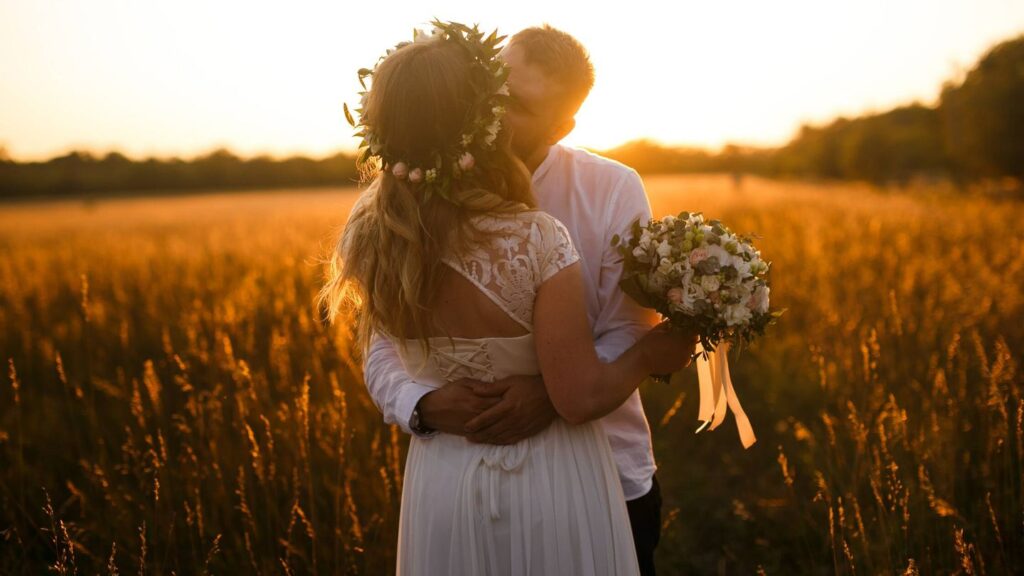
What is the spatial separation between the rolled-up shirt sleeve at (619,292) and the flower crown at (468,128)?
0.67 meters

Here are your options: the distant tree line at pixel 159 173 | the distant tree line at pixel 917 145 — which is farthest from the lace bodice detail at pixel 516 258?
the distant tree line at pixel 159 173

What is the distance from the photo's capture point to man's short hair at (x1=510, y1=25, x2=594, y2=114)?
7.85ft

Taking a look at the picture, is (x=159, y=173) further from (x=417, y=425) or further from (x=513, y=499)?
(x=513, y=499)

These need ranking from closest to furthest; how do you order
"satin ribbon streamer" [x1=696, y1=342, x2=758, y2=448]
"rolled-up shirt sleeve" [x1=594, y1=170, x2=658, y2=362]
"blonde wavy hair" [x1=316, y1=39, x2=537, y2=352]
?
"blonde wavy hair" [x1=316, y1=39, x2=537, y2=352]
"rolled-up shirt sleeve" [x1=594, y1=170, x2=658, y2=362]
"satin ribbon streamer" [x1=696, y1=342, x2=758, y2=448]

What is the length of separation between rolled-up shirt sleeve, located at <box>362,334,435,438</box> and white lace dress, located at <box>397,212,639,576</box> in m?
0.09

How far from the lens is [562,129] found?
253cm

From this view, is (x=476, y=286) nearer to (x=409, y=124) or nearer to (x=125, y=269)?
(x=409, y=124)

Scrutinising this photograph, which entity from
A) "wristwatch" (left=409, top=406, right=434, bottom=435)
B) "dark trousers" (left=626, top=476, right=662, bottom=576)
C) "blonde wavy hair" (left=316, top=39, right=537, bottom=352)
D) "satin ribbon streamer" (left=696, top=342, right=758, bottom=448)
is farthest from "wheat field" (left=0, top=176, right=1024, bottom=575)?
"blonde wavy hair" (left=316, top=39, right=537, bottom=352)

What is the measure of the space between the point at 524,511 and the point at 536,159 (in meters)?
1.22

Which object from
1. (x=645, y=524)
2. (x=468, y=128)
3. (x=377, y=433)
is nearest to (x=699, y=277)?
(x=468, y=128)

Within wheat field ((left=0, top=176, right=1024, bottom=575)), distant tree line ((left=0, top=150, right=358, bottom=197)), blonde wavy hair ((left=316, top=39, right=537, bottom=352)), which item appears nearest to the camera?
blonde wavy hair ((left=316, top=39, right=537, bottom=352))

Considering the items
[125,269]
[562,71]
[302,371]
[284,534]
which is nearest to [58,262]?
[125,269]

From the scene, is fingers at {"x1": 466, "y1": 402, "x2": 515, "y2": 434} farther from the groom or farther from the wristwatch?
the wristwatch

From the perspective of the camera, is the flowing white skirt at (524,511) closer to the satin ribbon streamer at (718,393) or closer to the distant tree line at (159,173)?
the satin ribbon streamer at (718,393)
